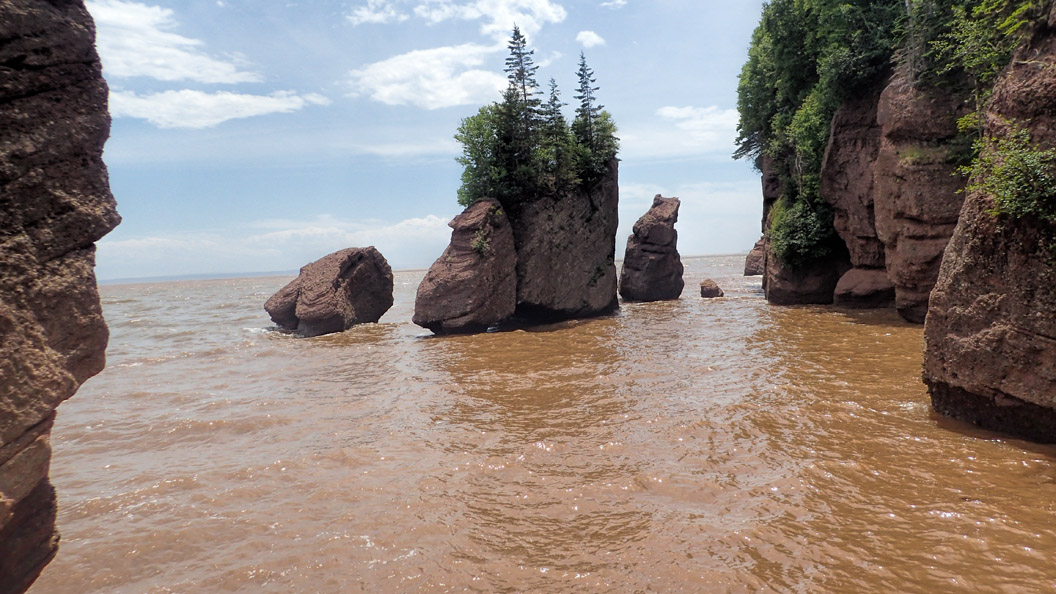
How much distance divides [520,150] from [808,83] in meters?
14.4

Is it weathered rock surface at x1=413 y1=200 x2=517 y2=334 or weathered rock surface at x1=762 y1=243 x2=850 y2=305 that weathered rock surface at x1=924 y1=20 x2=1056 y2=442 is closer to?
weathered rock surface at x1=413 y1=200 x2=517 y2=334

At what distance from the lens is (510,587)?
184 inches

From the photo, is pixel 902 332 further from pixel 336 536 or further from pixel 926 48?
pixel 336 536

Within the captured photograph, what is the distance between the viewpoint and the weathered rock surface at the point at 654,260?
103 ft

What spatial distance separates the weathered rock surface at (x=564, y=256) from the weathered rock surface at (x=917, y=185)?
1176 centimetres

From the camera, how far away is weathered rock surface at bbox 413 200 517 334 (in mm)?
20250

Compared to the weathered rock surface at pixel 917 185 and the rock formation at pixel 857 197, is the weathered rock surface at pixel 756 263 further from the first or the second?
the weathered rock surface at pixel 917 185

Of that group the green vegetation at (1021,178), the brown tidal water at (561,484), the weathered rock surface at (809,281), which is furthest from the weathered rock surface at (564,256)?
the green vegetation at (1021,178)

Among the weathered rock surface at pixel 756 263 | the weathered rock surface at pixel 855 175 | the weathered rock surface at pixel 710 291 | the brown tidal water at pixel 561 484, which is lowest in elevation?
the brown tidal water at pixel 561 484

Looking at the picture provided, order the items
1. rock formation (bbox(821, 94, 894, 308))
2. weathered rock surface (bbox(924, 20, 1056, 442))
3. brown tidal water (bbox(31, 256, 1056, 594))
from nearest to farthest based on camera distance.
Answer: brown tidal water (bbox(31, 256, 1056, 594)) < weathered rock surface (bbox(924, 20, 1056, 442)) < rock formation (bbox(821, 94, 894, 308))

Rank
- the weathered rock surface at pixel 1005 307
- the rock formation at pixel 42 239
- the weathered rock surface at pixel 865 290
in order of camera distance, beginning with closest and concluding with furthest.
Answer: the rock formation at pixel 42 239, the weathered rock surface at pixel 1005 307, the weathered rock surface at pixel 865 290

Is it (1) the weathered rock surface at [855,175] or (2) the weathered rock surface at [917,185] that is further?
(1) the weathered rock surface at [855,175]

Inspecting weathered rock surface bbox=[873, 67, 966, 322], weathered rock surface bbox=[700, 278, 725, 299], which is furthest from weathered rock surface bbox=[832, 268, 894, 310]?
weathered rock surface bbox=[700, 278, 725, 299]

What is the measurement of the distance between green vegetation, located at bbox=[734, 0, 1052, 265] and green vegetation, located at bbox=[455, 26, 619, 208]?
933 cm
